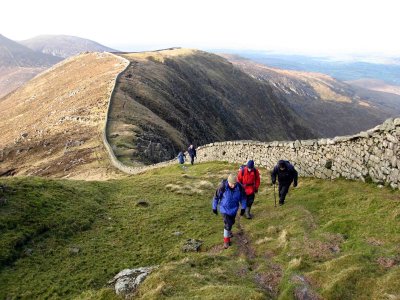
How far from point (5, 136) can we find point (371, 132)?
74145mm

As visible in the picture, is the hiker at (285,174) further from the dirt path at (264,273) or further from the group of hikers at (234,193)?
the dirt path at (264,273)

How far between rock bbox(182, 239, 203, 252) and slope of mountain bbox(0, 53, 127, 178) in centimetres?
2769

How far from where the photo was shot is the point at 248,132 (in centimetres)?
11975

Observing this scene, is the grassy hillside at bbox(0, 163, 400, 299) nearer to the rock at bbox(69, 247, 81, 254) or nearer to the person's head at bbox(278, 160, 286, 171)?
the rock at bbox(69, 247, 81, 254)

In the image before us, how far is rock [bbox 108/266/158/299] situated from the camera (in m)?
11.2

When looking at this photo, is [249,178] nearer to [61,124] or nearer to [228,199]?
[228,199]

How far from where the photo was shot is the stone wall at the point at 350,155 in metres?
15.7

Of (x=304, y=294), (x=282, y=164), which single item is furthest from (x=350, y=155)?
(x=304, y=294)

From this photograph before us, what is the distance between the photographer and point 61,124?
222ft

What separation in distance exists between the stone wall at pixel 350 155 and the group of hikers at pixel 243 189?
2.67 meters

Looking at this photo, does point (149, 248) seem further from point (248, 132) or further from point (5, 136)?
point (248, 132)

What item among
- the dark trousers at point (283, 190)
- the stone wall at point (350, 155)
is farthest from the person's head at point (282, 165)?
the stone wall at point (350, 155)

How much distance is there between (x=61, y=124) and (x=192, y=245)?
57705 millimetres

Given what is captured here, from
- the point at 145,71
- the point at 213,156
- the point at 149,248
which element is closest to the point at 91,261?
the point at 149,248
